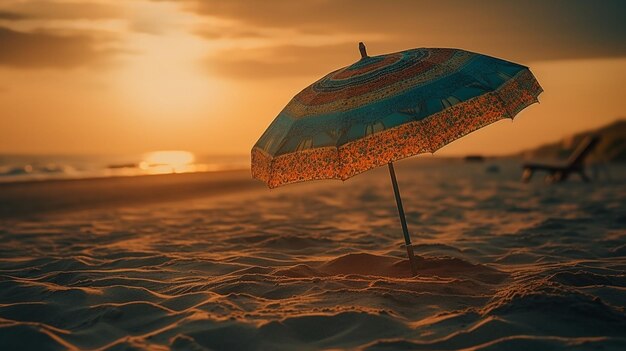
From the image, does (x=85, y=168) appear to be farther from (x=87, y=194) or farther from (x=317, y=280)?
(x=317, y=280)

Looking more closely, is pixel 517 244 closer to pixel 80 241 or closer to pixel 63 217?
pixel 80 241

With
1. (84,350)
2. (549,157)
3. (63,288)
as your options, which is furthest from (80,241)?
(549,157)

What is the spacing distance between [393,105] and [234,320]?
1.72 metres

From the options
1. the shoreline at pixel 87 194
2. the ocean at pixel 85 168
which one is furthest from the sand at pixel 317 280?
the ocean at pixel 85 168

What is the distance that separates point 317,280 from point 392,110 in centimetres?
151

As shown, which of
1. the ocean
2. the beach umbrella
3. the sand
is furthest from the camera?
the ocean

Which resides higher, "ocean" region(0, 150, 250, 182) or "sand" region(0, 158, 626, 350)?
"ocean" region(0, 150, 250, 182)

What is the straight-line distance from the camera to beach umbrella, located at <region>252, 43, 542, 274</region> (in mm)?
3783

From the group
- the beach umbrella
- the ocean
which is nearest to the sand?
the beach umbrella

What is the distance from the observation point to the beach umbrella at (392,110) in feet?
12.4

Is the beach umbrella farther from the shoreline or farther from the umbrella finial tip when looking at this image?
the shoreline

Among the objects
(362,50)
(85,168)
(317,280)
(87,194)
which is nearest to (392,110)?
(362,50)

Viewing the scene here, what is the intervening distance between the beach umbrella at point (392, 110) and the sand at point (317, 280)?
3.13ft

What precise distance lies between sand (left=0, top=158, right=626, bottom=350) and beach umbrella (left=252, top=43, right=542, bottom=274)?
3.13 feet
